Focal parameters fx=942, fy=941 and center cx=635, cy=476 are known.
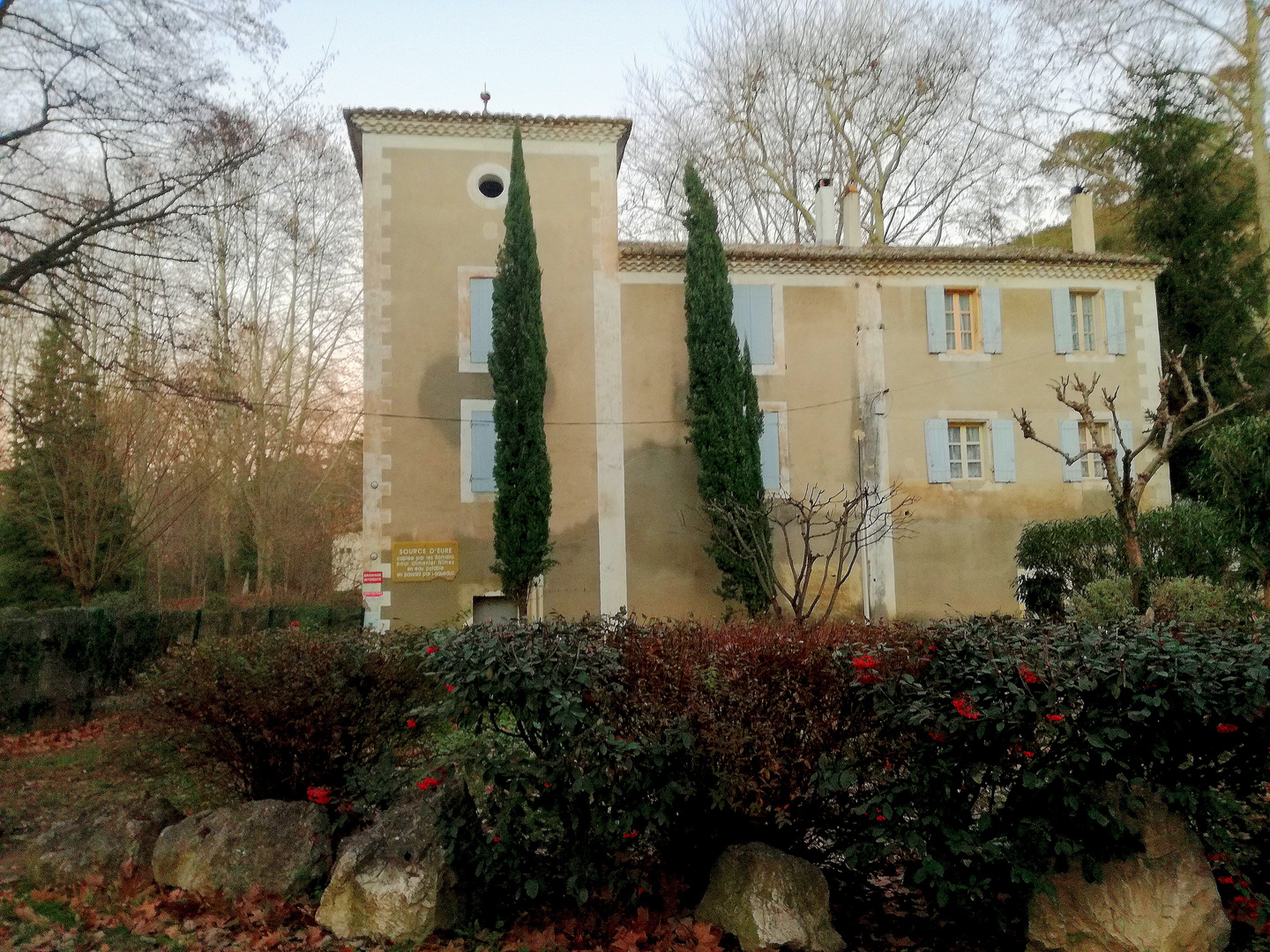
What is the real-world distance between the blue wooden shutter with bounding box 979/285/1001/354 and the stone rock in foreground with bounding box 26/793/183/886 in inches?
654

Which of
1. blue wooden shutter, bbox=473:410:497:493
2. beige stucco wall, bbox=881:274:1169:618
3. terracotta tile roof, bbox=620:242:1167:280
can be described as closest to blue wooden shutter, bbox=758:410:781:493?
beige stucco wall, bbox=881:274:1169:618

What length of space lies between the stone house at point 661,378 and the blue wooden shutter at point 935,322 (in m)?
0.04

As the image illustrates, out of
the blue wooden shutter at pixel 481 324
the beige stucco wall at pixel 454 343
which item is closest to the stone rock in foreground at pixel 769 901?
the beige stucco wall at pixel 454 343

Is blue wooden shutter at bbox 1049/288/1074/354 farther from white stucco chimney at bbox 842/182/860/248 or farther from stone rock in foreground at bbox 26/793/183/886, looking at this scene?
stone rock in foreground at bbox 26/793/183/886

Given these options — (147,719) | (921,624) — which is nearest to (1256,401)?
(921,624)

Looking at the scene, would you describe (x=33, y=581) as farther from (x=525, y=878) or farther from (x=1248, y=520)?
(x=1248, y=520)

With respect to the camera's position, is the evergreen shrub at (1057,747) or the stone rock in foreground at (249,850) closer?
the evergreen shrub at (1057,747)

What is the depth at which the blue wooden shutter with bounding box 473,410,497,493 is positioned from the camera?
1628 centimetres

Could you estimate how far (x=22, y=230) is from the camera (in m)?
8.45

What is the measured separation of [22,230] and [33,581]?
39.3 ft

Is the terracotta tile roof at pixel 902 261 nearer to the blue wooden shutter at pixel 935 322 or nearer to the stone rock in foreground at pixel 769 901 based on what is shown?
the blue wooden shutter at pixel 935 322

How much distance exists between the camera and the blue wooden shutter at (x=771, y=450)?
1736 centimetres

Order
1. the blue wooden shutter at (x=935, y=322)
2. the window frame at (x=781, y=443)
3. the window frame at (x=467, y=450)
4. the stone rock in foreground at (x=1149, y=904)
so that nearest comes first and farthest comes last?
the stone rock in foreground at (x=1149, y=904)
the window frame at (x=467, y=450)
the window frame at (x=781, y=443)
the blue wooden shutter at (x=935, y=322)

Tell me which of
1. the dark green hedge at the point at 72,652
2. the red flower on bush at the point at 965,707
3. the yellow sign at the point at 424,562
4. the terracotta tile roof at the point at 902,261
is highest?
the terracotta tile roof at the point at 902,261
